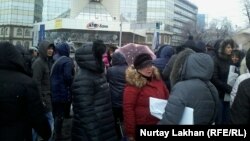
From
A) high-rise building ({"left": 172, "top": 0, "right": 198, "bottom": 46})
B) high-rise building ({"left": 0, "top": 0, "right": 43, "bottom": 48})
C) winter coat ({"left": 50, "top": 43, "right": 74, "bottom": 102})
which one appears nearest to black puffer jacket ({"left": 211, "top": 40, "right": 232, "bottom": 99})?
winter coat ({"left": 50, "top": 43, "right": 74, "bottom": 102})

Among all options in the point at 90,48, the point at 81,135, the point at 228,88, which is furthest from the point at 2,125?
the point at 228,88

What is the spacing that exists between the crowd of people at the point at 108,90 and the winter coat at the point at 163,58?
2 cm

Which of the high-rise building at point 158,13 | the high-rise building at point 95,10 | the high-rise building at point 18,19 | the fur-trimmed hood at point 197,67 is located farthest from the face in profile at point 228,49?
the high-rise building at point 158,13

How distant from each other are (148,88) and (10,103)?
5.64ft

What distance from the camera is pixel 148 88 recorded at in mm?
4949

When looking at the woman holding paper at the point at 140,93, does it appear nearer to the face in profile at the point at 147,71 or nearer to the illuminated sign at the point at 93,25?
the face in profile at the point at 147,71

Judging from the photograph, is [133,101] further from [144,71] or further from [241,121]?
[241,121]

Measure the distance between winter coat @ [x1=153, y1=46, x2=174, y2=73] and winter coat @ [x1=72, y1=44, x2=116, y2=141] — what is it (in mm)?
2421

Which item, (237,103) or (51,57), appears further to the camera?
(51,57)

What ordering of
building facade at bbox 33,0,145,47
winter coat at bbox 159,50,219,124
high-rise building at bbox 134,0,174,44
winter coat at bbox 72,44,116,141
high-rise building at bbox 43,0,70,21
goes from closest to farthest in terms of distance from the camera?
winter coat at bbox 159,50,219,124, winter coat at bbox 72,44,116,141, building facade at bbox 33,0,145,47, high-rise building at bbox 43,0,70,21, high-rise building at bbox 134,0,174,44

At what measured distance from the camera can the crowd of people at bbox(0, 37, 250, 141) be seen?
3898 mm

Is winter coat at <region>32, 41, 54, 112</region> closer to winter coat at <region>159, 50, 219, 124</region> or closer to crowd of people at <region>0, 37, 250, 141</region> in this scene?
crowd of people at <region>0, 37, 250, 141</region>

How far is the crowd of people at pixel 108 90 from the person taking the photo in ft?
12.8

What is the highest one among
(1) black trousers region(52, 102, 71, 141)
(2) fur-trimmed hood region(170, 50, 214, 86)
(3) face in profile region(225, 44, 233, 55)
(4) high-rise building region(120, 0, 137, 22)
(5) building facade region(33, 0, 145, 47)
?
(4) high-rise building region(120, 0, 137, 22)
